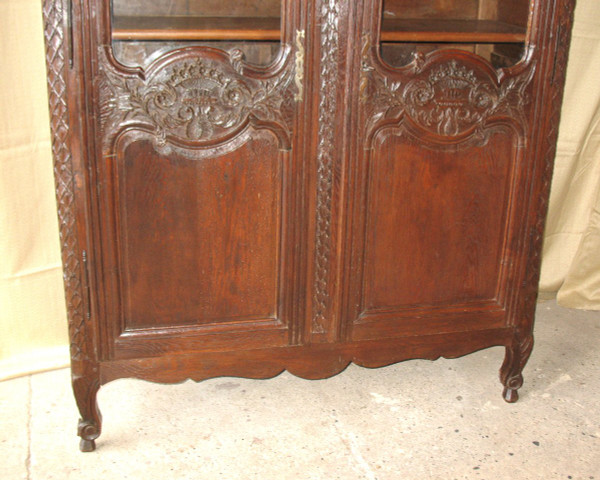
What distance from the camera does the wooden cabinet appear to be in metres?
1.83

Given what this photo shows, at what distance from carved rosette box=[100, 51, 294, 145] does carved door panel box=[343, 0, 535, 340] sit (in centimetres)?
24

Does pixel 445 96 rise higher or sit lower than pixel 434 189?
higher

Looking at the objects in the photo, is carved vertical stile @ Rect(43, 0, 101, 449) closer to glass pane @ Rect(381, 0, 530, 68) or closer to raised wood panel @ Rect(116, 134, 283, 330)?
raised wood panel @ Rect(116, 134, 283, 330)

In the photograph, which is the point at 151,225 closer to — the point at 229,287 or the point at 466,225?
the point at 229,287

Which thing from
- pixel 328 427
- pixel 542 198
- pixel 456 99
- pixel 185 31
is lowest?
pixel 328 427

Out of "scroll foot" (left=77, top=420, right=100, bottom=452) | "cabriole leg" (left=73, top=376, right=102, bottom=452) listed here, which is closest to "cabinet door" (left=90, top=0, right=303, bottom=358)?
"cabriole leg" (left=73, top=376, right=102, bottom=452)

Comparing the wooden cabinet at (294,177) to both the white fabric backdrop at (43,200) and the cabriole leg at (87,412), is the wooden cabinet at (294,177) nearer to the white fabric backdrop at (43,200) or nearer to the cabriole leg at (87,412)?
the cabriole leg at (87,412)

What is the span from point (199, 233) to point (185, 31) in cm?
51

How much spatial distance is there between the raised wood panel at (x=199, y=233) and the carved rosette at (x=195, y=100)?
2.2 inches

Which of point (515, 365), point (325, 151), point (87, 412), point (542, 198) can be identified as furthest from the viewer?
point (515, 365)

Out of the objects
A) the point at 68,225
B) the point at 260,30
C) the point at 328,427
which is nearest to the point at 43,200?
the point at 68,225

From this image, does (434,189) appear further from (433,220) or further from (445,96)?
(445,96)

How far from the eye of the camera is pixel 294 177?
1984 millimetres

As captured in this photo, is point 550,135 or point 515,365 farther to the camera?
point 515,365
